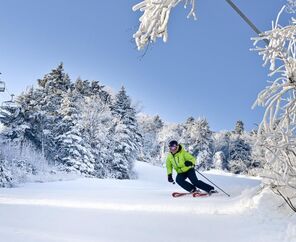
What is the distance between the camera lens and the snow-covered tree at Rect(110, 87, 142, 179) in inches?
1483

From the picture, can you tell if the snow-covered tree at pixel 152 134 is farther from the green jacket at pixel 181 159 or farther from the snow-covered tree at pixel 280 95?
the snow-covered tree at pixel 280 95

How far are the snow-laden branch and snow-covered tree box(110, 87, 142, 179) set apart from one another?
109 feet

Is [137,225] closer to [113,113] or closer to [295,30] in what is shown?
[295,30]

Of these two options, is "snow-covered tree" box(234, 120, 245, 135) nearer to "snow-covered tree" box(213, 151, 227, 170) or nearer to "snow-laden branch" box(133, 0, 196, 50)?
"snow-covered tree" box(213, 151, 227, 170)

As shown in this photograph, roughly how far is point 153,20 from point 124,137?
113ft

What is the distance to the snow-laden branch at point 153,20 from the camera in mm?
4367

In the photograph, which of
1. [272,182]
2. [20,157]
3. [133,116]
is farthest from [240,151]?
[272,182]

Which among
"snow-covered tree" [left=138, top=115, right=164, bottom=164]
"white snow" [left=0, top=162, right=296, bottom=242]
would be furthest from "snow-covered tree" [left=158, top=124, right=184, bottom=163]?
"white snow" [left=0, top=162, right=296, bottom=242]

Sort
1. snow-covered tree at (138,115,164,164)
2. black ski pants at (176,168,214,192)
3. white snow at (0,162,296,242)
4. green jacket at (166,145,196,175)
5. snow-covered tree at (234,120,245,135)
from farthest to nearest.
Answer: snow-covered tree at (138,115,164,164) < snow-covered tree at (234,120,245,135) < green jacket at (166,145,196,175) < black ski pants at (176,168,214,192) < white snow at (0,162,296,242)

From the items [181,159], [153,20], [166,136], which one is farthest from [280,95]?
[166,136]

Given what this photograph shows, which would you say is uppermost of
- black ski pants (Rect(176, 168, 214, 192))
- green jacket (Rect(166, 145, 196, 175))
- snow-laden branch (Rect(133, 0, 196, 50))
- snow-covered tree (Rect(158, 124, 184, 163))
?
snow-covered tree (Rect(158, 124, 184, 163))

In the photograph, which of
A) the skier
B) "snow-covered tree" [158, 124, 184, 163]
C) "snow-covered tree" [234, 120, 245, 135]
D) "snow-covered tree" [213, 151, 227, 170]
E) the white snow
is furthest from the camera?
"snow-covered tree" [158, 124, 184, 163]

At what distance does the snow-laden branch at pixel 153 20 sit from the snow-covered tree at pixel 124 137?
109 feet

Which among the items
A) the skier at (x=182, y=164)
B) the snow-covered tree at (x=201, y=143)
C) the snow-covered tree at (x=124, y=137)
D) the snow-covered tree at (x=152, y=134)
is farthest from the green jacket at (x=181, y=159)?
the snow-covered tree at (x=152, y=134)
